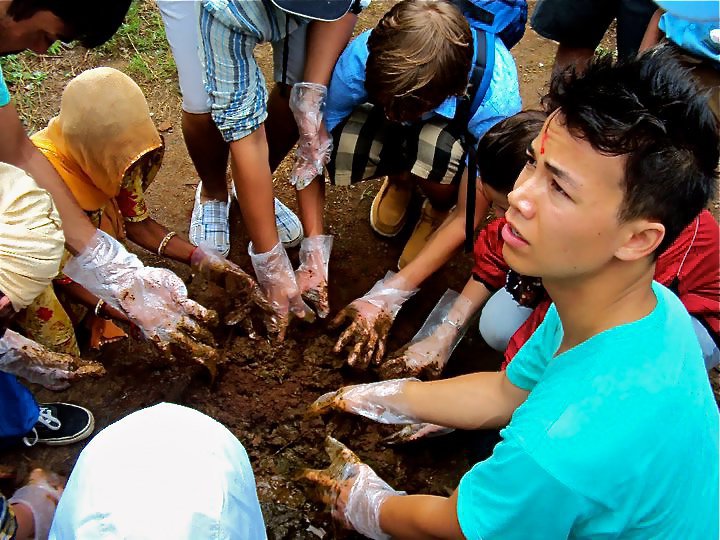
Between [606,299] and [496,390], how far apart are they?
566 mm

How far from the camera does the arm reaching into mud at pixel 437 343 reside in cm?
219

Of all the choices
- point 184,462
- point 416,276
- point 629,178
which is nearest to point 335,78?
point 416,276

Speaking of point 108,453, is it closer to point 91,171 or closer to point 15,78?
point 91,171

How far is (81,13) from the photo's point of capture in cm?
142

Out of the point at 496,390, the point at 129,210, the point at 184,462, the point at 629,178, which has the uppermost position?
the point at 629,178

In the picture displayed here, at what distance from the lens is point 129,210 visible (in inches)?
90.2

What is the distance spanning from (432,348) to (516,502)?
3.49 ft

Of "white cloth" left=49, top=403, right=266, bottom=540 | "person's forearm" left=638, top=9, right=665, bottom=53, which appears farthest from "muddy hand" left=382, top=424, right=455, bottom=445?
"person's forearm" left=638, top=9, right=665, bottom=53

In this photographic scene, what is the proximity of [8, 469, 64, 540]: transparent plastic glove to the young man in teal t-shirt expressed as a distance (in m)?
1.18

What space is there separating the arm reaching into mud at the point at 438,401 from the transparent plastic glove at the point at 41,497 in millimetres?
772

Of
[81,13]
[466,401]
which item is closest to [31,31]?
[81,13]

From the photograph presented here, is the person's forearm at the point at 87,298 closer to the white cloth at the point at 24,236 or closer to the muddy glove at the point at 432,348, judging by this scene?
the white cloth at the point at 24,236

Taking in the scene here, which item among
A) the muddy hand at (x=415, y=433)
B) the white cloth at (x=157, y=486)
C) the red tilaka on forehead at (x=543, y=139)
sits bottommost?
the muddy hand at (x=415, y=433)

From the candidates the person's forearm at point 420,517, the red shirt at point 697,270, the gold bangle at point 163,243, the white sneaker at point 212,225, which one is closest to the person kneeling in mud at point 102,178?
the gold bangle at point 163,243
